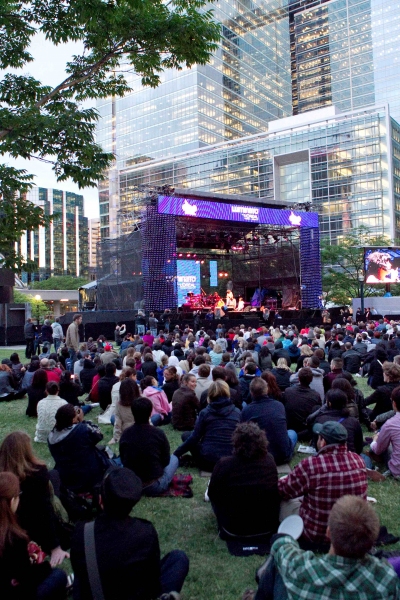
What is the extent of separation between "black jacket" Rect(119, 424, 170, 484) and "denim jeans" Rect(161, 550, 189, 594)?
1421 mm

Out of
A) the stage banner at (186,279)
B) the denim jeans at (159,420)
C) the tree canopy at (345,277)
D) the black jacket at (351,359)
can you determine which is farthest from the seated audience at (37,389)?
the tree canopy at (345,277)

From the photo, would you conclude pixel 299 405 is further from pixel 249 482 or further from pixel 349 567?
pixel 349 567

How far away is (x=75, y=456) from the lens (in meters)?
4.42

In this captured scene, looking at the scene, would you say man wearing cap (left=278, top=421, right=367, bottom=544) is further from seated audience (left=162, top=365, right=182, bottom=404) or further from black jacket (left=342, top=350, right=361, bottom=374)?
black jacket (left=342, top=350, right=361, bottom=374)

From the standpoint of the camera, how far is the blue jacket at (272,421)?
505cm

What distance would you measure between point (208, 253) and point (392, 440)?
27.5 m

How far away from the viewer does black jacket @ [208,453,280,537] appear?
350 centimetres

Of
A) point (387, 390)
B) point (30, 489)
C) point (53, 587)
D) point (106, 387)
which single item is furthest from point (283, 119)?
point (53, 587)

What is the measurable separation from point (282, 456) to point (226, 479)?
5.99 feet

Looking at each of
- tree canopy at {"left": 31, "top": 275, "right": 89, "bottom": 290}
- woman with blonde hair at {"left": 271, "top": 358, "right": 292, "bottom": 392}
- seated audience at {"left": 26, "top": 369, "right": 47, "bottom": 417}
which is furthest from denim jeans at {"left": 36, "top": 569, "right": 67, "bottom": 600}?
tree canopy at {"left": 31, "top": 275, "right": 89, "bottom": 290}

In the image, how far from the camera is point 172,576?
9.44ft

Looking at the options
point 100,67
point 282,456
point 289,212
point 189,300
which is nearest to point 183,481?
point 282,456

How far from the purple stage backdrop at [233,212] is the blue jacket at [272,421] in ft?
60.6

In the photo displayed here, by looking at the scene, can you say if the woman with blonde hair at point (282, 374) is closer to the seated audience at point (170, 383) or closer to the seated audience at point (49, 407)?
the seated audience at point (170, 383)
